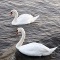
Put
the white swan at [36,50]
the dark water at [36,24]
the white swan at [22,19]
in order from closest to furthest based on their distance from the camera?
the white swan at [36,50] < the dark water at [36,24] < the white swan at [22,19]

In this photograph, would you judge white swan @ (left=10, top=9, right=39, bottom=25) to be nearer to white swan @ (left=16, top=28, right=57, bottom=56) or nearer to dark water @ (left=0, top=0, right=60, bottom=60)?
dark water @ (left=0, top=0, right=60, bottom=60)

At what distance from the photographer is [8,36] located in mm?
12188

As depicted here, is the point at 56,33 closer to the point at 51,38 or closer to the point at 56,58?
the point at 51,38

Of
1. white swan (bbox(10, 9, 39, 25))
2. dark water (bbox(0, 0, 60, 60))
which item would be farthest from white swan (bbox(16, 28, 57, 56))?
white swan (bbox(10, 9, 39, 25))

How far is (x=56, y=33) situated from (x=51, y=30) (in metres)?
0.42

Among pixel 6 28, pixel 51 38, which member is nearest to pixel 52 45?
pixel 51 38

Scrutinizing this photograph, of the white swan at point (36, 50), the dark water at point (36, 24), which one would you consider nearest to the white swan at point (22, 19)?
the dark water at point (36, 24)

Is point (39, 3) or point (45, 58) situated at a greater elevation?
point (39, 3)

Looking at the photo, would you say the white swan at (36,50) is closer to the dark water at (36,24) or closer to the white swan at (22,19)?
the dark water at (36,24)

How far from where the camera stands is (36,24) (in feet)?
45.1

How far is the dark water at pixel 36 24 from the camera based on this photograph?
1169 cm

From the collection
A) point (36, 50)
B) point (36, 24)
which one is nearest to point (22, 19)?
point (36, 24)

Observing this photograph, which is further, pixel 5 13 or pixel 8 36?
pixel 5 13

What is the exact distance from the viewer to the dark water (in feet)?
38.4
